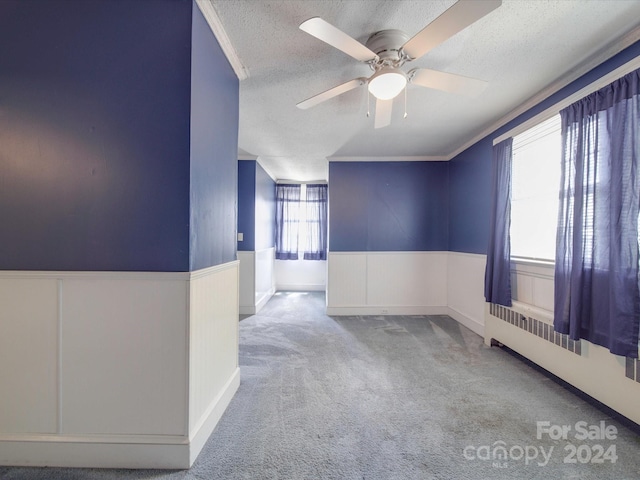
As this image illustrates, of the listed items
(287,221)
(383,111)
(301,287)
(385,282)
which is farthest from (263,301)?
(383,111)

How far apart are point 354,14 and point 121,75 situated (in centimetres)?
127

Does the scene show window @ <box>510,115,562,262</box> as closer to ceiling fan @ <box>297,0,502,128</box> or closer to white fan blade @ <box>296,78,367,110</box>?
ceiling fan @ <box>297,0,502,128</box>

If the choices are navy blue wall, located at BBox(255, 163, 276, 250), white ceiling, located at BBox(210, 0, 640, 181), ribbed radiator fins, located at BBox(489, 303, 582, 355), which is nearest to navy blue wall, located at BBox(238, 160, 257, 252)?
navy blue wall, located at BBox(255, 163, 276, 250)

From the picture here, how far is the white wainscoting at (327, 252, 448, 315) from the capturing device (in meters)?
4.18

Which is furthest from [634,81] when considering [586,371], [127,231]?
[127,231]

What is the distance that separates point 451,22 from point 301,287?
17.9ft

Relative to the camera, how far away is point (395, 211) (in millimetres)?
4270

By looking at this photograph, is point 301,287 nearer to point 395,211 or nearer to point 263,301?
point 263,301

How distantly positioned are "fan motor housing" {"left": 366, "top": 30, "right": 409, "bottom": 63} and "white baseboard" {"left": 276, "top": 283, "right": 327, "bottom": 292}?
502 cm

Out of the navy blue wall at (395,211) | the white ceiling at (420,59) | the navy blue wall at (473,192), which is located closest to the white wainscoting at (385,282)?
the navy blue wall at (395,211)

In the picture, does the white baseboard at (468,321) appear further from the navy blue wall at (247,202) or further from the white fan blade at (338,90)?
the navy blue wall at (247,202)

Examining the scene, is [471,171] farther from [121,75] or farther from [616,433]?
[121,75]

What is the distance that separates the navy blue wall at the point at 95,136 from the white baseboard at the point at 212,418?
2.90 ft

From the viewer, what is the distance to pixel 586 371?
6.23 ft
